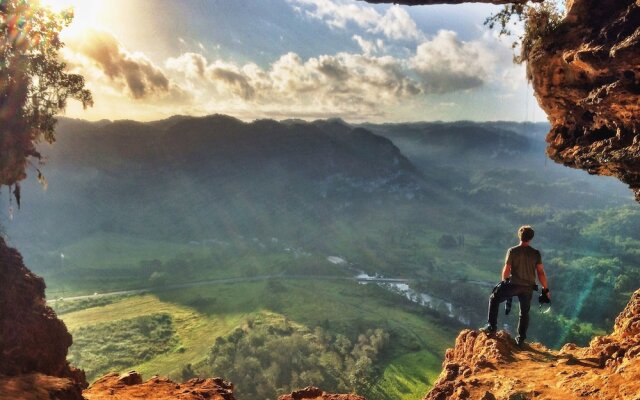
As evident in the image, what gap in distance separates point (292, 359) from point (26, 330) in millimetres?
63932

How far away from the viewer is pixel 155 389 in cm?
1345

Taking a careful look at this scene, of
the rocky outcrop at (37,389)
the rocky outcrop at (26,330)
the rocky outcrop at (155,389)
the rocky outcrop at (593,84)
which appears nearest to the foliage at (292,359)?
the rocky outcrop at (26,330)

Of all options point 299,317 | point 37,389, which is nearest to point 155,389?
point 37,389

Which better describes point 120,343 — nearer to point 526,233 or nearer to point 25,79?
point 25,79

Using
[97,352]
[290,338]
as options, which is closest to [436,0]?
[290,338]

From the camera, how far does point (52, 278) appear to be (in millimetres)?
149250

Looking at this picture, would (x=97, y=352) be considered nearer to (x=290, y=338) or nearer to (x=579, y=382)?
(x=290, y=338)

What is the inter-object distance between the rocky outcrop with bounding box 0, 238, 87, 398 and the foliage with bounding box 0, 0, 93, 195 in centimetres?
388

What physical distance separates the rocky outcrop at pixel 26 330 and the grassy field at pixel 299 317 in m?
63.3

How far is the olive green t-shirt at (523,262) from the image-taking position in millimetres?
13781

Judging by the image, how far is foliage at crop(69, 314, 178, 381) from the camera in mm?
84000

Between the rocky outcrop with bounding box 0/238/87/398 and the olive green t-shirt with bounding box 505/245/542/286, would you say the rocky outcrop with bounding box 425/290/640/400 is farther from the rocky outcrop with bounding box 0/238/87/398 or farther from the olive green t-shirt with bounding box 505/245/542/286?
the rocky outcrop with bounding box 0/238/87/398

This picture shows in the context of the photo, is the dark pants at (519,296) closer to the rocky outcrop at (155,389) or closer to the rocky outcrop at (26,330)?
the rocky outcrop at (155,389)

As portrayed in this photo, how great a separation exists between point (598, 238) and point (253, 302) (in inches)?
6722
